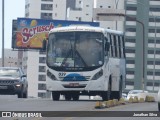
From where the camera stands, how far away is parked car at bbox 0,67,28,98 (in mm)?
42594

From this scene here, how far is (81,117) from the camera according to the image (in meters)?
25.3

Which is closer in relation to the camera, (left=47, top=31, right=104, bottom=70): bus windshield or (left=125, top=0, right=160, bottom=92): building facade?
(left=47, top=31, right=104, bottom=70): bus windshield

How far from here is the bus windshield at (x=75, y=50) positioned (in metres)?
38.6

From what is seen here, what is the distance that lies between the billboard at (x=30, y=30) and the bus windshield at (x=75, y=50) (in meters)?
45.6

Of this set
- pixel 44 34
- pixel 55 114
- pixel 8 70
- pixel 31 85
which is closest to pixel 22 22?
pixel 44 34

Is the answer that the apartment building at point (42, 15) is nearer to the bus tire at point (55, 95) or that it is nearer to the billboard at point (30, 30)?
the billboard at point (30, 30)

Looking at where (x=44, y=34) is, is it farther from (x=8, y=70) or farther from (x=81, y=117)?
(x=81, y=117)

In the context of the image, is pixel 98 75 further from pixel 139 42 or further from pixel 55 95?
pixel 139 42

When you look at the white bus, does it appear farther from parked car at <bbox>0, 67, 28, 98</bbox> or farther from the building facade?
the building facade

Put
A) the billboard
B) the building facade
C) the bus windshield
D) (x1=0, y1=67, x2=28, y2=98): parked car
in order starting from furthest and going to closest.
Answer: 1. the building facade
2. the billboard
3. (x1=0, y1=67, x2=28, y2=98): parked car
4. the bus windshield

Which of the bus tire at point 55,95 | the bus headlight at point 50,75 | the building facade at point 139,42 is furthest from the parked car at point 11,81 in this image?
the building facade at point 139,42

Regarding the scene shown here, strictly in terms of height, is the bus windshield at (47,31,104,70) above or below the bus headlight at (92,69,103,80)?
above

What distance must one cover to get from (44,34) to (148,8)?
5384 centimetres

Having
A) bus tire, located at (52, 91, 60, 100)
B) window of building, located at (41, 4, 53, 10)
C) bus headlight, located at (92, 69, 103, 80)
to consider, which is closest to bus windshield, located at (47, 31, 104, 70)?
bus headlight, located at (92, 69, 103, 80)
